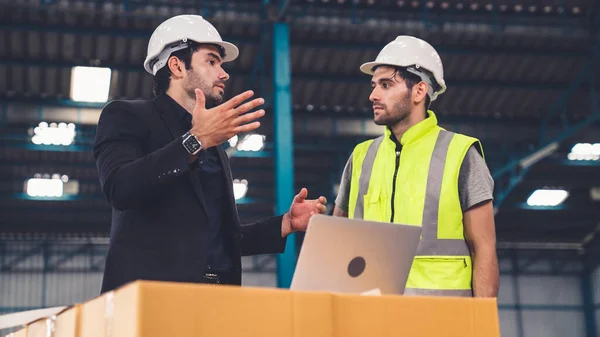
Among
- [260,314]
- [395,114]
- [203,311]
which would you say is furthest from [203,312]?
[395,114]

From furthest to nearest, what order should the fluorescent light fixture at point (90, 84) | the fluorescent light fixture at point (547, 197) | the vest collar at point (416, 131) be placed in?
the fluorescent light fixture at point (547, 197) → the fluorescent light fixture at point (90, 84) → the vest collar at point (416, 131)

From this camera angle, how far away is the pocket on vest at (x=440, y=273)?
376cm

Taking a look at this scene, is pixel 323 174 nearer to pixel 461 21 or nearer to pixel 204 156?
pixel 461 21

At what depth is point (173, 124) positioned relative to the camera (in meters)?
3.58

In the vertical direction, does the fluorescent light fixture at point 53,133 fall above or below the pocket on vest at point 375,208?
above

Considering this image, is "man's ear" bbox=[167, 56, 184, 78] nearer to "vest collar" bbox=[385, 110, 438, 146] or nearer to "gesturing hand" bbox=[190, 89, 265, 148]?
"gesturing hand" bbox=[190, 89, 265, 148]

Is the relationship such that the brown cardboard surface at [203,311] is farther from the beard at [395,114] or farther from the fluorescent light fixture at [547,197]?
the fluorescent light fixture at [547,197]

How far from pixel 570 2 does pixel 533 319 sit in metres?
14.7

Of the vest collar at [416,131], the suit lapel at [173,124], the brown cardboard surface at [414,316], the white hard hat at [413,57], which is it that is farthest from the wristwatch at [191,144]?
the white hard hat at [413,57]

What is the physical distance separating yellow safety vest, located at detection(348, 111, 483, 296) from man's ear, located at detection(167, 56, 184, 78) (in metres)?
1.11

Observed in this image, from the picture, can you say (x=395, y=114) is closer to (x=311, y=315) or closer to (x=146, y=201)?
(x=146, y=201)

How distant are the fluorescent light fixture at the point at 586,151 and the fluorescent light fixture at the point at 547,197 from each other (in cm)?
301

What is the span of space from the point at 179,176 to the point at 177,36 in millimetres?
938

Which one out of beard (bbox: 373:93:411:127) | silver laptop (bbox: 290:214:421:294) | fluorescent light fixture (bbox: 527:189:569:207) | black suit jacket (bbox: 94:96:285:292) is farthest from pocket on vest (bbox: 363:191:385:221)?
fluorescent light fixture (bbox: 527:189:569:207)
